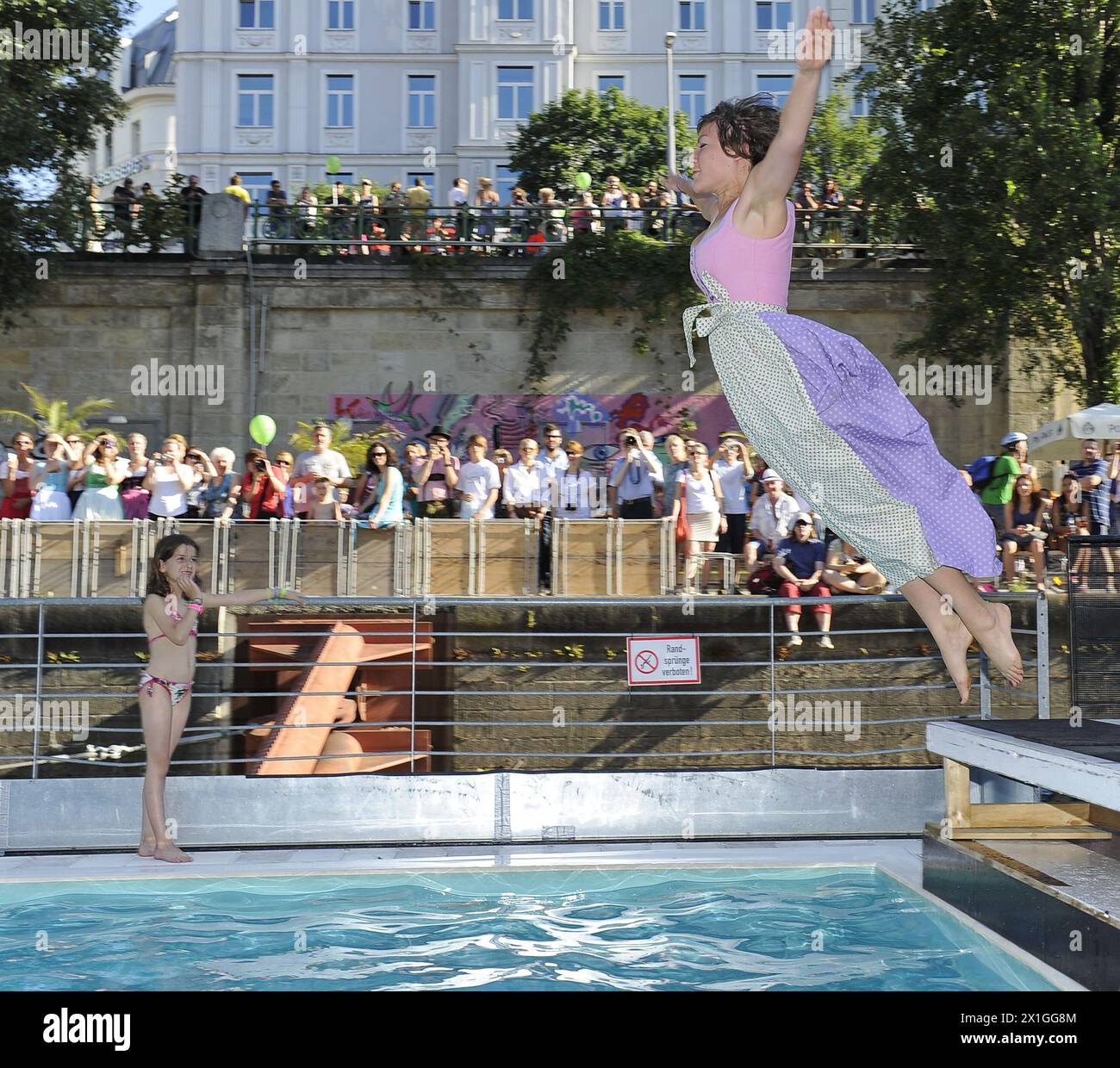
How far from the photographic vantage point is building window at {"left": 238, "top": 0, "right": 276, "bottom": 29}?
4069 centimetres

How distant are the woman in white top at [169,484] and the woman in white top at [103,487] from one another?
0.28 m

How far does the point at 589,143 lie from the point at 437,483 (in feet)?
79.5

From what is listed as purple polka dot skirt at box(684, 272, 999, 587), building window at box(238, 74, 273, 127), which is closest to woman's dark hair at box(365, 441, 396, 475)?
purple polka dot skirt at box(684, 272, 999, 587)

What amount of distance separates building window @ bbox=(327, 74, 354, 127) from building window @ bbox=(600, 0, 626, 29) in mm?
7892

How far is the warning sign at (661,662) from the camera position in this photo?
8.58 metres

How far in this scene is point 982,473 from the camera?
12438 mm

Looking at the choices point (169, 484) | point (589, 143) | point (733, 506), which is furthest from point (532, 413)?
point (589, 143)

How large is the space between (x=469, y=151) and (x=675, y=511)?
98.2ft

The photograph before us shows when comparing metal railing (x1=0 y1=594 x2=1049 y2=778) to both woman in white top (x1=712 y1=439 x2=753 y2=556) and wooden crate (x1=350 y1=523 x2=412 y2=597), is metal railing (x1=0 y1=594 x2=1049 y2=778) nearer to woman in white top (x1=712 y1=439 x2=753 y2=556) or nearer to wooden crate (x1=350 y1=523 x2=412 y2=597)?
wooden crate (x1=350 y1=523 x2=412 y2=597)

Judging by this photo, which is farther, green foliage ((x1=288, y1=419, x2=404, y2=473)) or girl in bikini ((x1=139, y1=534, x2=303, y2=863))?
green foliage ((x1=288, y1=419, x2=404, y2=473))

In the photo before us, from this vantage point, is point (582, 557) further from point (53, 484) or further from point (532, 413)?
point (532, 413)

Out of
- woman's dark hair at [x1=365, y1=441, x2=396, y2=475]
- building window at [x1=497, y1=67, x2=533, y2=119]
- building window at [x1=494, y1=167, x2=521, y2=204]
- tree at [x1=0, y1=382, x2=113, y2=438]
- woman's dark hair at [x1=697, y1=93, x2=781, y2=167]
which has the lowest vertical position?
woman's dark hair at [x1=365, y1=441, x2=396, y2=475]

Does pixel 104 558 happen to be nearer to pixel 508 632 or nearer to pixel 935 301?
pixel 508 632
